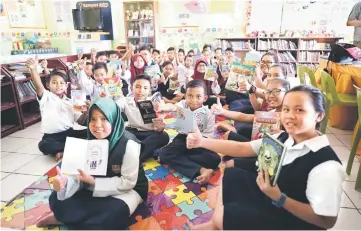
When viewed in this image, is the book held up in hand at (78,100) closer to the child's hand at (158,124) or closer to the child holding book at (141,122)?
the child holding book at (141,122)

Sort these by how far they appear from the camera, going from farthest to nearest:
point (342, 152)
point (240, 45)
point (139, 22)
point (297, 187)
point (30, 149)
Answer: point (139, 22) < point (240, 45) < point (30, 149) < point (342, 152) < point (297, 187)

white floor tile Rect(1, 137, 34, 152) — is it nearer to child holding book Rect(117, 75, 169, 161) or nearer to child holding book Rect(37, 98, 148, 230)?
child holding book Rect(117, 75, 169, 161)

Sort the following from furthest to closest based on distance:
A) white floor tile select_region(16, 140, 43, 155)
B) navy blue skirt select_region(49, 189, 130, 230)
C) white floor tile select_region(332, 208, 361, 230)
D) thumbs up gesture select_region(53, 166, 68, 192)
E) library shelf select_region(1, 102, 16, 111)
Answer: library shelf select_region(1, 102, 16, 111)
white floor tile select_region(16, 140, 43, 155)
white floor tile select_region(332, 208, 361, 230)
navy blue skirt select_region(49, 189, 130, 230)
thumbs up gesture select_region(53, 166, 68, 192)

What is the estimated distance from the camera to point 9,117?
3.29m

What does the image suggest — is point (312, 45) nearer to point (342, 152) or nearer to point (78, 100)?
point (342, 152)

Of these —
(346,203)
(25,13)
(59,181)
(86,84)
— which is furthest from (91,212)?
(25,13)

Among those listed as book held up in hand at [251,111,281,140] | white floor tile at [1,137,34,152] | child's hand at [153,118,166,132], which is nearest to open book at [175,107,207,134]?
child's hand at [153,118,166,132]

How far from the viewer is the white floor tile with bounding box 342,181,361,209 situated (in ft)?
5.91

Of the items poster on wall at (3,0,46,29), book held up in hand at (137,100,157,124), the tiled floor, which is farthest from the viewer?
poster on wall at (3,0,46,29)

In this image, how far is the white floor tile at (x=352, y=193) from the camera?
1.80 m

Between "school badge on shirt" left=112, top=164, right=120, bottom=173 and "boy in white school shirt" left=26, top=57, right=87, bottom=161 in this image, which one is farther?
"boy in white school shirt" left=26, top=57, right=87, bottom=161

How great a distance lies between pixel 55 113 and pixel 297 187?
222cm

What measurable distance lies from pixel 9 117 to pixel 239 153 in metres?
3.10

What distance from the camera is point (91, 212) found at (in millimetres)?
1437
